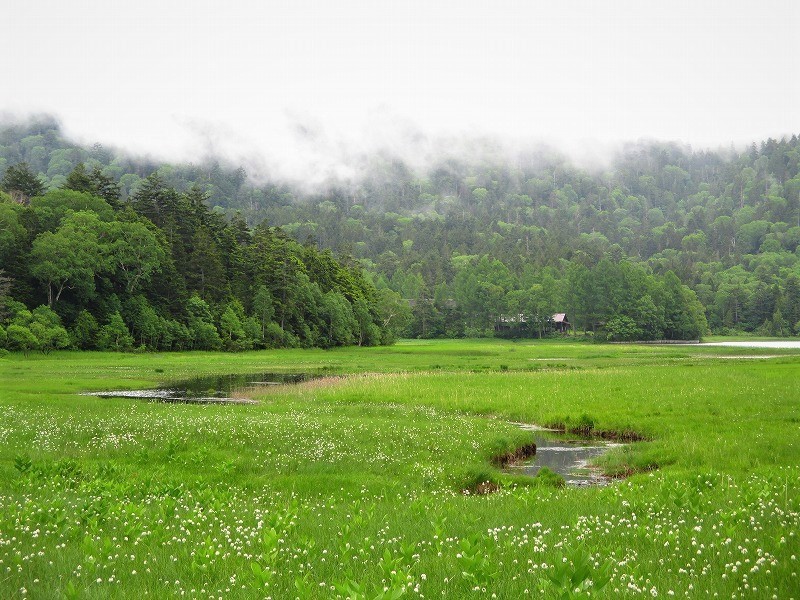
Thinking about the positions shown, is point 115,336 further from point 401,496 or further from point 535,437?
point 401,496

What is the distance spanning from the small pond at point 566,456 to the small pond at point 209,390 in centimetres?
2114

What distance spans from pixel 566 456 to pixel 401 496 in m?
11.9

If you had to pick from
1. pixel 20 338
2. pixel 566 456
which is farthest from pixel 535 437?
pixel 20 338

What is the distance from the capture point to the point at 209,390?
5156cm

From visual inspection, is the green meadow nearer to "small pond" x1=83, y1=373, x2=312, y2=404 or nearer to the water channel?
the water channel

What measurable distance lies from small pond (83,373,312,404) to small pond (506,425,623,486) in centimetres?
2114

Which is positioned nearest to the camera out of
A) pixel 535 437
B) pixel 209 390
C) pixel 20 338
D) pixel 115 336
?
pixel 535 437

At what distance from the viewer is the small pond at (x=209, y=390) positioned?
1743 inches

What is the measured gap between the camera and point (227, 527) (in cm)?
1006

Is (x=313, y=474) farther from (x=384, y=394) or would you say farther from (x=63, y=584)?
(x=384, y=394)

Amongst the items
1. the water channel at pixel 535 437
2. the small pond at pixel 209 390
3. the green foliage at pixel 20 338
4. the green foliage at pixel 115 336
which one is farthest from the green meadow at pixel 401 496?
the green foliage at pixel 115 336

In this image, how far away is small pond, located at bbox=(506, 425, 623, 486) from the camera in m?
22.1

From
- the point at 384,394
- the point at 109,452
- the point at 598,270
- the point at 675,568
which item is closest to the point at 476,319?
the point at 598,270

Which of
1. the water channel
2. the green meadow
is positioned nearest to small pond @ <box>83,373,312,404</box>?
the water channel
